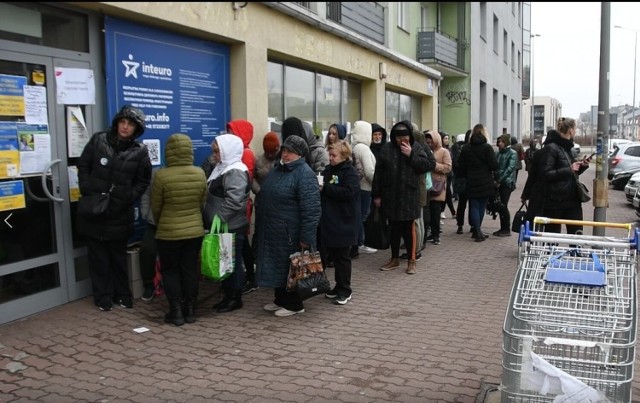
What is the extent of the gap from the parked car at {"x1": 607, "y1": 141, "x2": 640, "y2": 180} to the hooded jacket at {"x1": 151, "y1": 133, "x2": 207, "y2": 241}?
2044 centimetres

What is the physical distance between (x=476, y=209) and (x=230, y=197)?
17.8 ft

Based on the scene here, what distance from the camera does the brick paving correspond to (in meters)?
4.12

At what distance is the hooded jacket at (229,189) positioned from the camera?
18.5 feet

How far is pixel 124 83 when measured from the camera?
20.3ft

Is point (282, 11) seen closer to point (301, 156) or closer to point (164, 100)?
point (164, 100)

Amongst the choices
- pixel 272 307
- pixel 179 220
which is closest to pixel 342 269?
pixel 272 307

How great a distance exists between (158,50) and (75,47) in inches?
40.9

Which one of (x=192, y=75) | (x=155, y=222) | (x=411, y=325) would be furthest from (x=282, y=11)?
(x=411, y=325)

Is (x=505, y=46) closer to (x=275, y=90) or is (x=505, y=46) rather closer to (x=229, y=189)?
(x=275, y=90)

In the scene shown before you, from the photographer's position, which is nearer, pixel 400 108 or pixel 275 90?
pixel 275 90

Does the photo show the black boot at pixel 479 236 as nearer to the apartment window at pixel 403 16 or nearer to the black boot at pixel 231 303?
the black boot at pixel 231 303

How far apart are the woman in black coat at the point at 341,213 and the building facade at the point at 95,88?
200cm

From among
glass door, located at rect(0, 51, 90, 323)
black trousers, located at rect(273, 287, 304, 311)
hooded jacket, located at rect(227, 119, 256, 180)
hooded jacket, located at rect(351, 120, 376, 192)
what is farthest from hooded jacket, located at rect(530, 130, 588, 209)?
glass door, located at rect(0, 51, 90, 323)

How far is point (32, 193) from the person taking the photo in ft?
17.9
